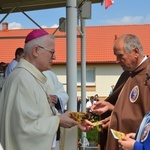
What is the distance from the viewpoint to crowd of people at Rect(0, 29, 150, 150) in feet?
12.2

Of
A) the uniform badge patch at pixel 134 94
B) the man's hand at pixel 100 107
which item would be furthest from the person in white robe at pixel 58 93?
the uniform badge patch at pixel 134 94

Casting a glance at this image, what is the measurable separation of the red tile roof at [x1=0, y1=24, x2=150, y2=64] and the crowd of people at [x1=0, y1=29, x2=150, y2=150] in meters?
28.7

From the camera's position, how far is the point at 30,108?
3768 mm

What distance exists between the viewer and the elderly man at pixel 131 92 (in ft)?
13.5

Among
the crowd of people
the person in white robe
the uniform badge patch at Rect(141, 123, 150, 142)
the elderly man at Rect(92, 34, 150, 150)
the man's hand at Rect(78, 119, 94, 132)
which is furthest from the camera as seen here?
the person in white robe

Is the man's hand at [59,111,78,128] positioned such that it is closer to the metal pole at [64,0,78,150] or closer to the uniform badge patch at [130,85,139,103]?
the uniform badge patch at [130,85,139,103]

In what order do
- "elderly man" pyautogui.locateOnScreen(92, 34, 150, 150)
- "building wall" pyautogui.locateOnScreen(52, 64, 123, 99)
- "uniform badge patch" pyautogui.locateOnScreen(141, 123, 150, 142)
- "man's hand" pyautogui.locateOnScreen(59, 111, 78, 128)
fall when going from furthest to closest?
"building wall" pyautogui.locateOnScreen(52, 64, 123, 99) < "elderly man" pyautogui.locateOnScreen(92, 34, 150, 150) < "man's hand" pyautogui.locateOnScreen(59, 111, 78, 128) < "uniform badge patch" pyautogui.locateOnScreen(141, 123, 150, 142)

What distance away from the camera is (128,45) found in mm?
4320

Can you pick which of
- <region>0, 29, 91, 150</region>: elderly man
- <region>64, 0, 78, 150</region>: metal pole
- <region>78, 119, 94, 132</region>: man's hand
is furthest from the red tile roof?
<region>0, 29, 91, 150</region>: elderly man

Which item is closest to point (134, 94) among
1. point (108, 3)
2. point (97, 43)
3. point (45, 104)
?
point (45, 104)

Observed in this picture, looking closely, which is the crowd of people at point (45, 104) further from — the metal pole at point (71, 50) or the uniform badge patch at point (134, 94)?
the metal pole at point (71, 50)

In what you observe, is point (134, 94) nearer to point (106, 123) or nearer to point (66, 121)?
point (106, 123)

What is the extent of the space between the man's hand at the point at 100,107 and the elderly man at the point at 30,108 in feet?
2.46

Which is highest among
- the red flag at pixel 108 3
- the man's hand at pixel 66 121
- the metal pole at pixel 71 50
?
the red flag at pixel 108 3
